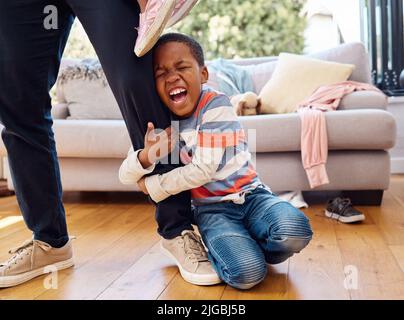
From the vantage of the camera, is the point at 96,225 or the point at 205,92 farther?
the point at 96,225

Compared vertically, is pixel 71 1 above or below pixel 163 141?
above

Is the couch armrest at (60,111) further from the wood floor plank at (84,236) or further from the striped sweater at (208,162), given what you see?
the striped sweater at (208,162)

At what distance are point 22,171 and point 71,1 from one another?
17.5 inches

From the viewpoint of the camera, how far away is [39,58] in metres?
1.25


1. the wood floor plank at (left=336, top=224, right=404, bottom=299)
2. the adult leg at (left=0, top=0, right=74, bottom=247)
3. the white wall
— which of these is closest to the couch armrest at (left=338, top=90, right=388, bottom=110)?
the wood floor plank at (left=336, top=224, right=404, bottom=299)

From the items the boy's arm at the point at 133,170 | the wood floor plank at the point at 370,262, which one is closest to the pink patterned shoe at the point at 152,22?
the boy's arm at the point at 133,170

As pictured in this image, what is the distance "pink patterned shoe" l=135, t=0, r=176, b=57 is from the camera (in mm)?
1063

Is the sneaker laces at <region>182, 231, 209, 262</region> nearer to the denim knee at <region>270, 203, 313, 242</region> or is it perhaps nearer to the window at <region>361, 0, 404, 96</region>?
the denim knee at <region>270, 203, 313, 242</region>

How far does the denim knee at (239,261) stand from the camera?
119 centimetres

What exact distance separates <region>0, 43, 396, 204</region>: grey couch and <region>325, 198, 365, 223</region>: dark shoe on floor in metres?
0.22
